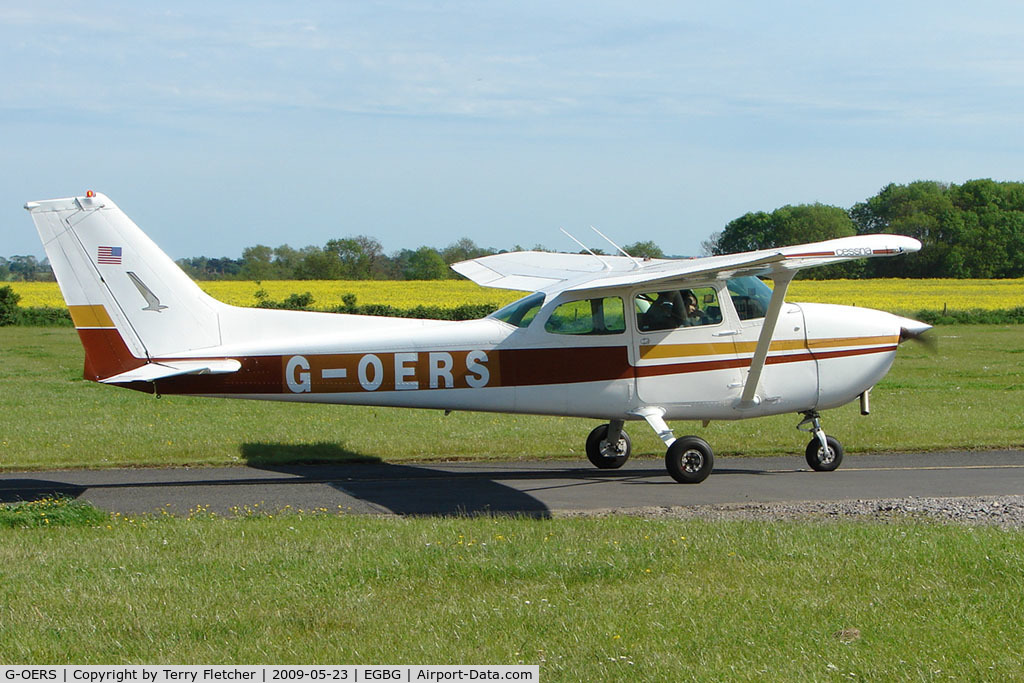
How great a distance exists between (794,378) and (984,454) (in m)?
3.58

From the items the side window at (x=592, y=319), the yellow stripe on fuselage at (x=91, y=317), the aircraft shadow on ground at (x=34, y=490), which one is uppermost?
the yellow stripe on fuselage at (x=91, y=317)

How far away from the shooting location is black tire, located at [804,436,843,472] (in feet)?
42.0

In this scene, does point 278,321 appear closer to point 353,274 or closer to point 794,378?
point 794,378

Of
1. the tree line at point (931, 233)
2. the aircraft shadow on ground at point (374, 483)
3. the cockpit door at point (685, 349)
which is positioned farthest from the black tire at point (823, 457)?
the tree line at point (931, 233)

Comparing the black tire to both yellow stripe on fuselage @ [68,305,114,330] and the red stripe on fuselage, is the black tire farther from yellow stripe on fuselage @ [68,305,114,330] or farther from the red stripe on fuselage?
yellow stripe on fuselage @ [68,305,114,330]

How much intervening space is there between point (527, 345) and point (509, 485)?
1685 mm

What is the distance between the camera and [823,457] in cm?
1284

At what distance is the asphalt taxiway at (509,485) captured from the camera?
35.9 feet

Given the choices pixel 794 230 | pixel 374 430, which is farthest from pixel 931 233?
pixel 374 430

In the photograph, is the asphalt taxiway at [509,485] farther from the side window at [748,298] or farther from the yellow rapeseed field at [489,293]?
the yellow rapeseed field at [489,293]

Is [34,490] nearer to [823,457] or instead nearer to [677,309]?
[677,309]

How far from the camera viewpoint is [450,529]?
884 centimetres

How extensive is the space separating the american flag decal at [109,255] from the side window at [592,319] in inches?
194

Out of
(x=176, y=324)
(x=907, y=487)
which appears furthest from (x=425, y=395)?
(x=907, y=487)
